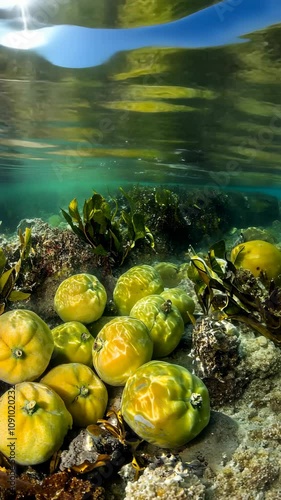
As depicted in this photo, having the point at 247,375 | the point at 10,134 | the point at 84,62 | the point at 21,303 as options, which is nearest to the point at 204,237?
the point at 84,62

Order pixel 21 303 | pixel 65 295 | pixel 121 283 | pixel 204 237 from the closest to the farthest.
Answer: pixel 65 295, pixel 121 283, pixel 21 303, pixel 204 237

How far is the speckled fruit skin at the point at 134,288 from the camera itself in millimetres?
5086

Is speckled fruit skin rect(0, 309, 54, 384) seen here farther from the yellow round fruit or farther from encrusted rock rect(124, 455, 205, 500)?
encrusted rock rect(124, 455, 205, 500)

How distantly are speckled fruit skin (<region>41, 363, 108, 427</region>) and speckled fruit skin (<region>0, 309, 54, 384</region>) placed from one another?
20 cm

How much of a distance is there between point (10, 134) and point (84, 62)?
11.3 metres

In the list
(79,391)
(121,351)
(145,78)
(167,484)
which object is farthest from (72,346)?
(145,78)

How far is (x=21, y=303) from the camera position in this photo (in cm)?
573

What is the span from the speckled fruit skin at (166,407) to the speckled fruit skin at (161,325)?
84cm

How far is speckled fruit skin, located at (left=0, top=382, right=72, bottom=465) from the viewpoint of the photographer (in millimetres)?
3078

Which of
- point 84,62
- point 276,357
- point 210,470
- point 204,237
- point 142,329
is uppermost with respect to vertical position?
point 84,62

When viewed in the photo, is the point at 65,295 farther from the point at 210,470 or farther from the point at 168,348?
the point at 210,470

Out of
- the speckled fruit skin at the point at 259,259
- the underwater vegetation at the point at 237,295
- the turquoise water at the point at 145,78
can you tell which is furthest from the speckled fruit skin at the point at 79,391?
the turquoise water at the point at 145,78

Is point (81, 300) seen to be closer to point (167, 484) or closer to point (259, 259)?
point (167, 484)

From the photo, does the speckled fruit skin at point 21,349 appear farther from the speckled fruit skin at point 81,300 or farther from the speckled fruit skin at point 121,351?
the speckled fruit skin at point 81,300
